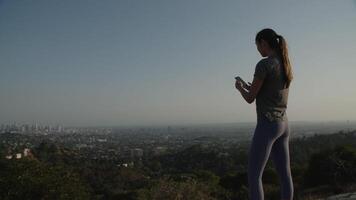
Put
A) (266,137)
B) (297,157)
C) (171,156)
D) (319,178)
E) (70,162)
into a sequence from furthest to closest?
(171,156) → (70,162) → (297,157) → (319,178) → (266,137)

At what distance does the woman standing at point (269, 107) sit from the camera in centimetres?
279

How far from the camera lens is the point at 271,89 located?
2.85 meters

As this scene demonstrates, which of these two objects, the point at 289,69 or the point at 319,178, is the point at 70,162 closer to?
the point at 319,178

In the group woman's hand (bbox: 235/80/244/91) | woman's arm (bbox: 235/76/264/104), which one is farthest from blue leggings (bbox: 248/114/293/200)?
woman's hand (bbox: 235/80/244/91)

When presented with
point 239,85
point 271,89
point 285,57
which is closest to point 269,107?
point 271,89

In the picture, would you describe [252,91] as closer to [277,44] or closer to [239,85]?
[239,85]

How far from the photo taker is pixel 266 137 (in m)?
2.77

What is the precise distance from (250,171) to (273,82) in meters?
0.65

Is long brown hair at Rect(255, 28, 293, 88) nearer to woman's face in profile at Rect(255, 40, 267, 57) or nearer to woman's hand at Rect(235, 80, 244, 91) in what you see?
woman's face in profile at Rect(255, 40, 267, 57)

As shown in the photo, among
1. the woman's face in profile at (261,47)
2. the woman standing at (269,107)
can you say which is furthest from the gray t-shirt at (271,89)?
the woman's face in profile at (261,47)

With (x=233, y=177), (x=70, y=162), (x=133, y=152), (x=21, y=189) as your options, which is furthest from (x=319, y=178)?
(x=133, y=152)

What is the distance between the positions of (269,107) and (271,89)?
0.13 metres

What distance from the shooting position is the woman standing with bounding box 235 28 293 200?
2.79 m

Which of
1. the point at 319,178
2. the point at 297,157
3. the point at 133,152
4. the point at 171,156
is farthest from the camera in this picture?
the point at 133,152
